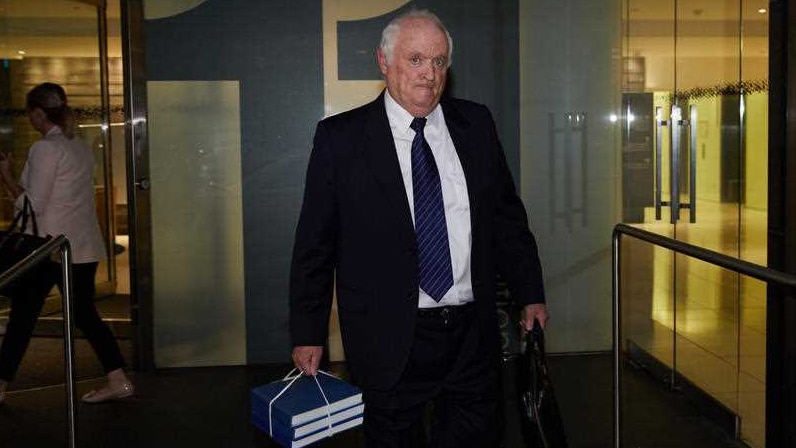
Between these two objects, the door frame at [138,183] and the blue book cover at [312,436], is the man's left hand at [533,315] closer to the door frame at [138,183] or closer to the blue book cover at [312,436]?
the blue book cover at [312,436]

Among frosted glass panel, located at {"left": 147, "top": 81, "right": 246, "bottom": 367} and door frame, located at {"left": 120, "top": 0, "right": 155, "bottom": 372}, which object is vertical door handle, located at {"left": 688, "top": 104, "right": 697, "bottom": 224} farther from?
door frame, located at {"left": 120, "top": 0, "right": 155, "bottom": 372}

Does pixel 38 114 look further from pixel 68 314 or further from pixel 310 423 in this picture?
pixel 310 423

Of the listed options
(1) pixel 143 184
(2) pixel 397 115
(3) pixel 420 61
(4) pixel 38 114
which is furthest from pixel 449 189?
(1) pixel 143 184

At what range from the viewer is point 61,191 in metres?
4.18

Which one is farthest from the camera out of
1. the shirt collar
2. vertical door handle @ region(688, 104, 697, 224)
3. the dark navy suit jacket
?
vertical door handle @ region(688, 104, 697, 224)

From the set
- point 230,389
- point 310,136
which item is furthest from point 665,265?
point 230,389

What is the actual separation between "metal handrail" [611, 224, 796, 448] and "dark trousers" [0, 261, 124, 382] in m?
2.58

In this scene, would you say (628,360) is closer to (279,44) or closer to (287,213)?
(287,213)

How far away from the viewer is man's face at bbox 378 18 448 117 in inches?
89.1

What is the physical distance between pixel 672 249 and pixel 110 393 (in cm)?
302

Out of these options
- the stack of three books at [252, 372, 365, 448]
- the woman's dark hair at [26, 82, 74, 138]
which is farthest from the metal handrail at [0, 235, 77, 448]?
the woman's dark hair at [26, 82, 74, 138]

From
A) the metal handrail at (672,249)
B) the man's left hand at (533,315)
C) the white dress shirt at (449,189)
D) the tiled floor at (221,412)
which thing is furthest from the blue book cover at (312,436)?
the tiled floor at (221,412)

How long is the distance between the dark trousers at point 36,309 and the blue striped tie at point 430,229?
8.27 feet

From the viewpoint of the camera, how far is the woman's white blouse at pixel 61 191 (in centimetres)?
414
